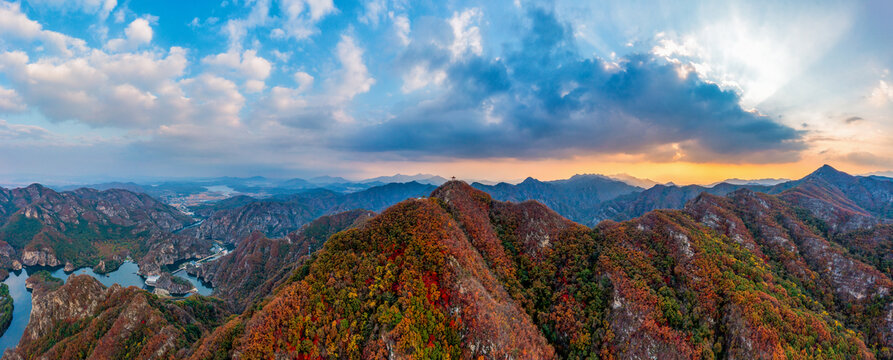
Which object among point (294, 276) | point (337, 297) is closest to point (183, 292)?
point (294, 276)

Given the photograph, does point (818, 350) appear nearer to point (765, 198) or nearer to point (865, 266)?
point (865, 266)

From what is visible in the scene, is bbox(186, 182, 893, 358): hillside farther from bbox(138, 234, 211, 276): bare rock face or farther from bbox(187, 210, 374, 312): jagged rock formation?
bbox(138, 234, 211, 276): bare rock face

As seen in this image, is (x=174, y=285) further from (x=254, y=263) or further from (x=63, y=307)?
(x=63, y=307)

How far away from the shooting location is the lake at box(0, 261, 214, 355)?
103 m

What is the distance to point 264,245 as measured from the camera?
156 m

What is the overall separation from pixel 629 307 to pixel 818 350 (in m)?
26.7

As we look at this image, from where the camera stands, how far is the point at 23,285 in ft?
471

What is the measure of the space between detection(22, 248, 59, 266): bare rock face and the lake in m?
3.76

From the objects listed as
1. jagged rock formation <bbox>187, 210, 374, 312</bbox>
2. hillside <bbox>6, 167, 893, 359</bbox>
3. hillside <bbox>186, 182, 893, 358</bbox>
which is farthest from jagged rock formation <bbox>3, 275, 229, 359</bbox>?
jagged rock formation <bbox>187, 210, 374, 312</bbox>

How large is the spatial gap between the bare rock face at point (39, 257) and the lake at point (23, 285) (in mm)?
3757

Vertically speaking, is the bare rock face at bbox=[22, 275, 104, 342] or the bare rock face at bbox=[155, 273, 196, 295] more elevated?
the bare rock face at bbox=[22, 275, 104, 342]

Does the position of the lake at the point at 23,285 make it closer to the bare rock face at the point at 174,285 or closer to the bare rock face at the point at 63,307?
the bare rock face at the point at 174,285

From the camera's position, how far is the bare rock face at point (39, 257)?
167m

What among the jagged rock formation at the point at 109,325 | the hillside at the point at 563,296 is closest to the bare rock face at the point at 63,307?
the jagged rock formation at the point at 109,325
